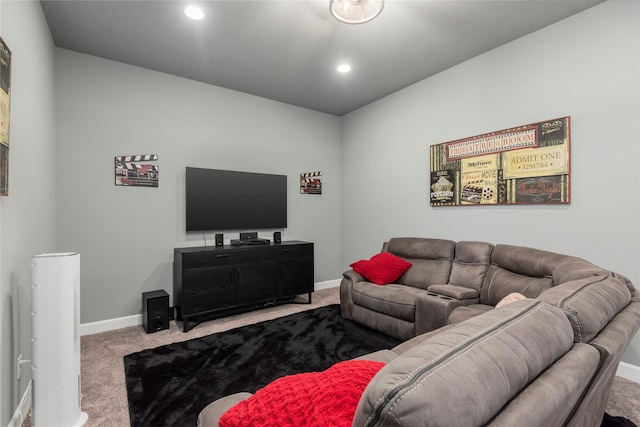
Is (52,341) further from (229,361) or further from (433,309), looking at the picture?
(433,309)

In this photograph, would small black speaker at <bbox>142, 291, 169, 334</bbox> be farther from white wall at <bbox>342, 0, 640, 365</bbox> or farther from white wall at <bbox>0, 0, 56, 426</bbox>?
white wall at <bbox>342, 0, 640, 365</bbox>

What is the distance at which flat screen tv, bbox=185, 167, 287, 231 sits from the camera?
11.7 feet

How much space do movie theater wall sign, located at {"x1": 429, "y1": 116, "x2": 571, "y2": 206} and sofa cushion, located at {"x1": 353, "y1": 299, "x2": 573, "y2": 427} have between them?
2382 millimetres

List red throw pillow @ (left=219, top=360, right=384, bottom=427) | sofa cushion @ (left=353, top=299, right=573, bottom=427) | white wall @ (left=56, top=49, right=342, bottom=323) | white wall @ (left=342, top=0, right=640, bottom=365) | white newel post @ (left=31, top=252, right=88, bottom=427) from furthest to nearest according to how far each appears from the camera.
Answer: white wall @ (left=56, top=49, right=342, bottom=323) → white wall @ (left=342, top=0, right=640, bottom=365) → white newel post @ (left=31, top=252, right=88, bottom=427) → red throw pillow @ (left=219, top=360, right=384, bottom=427) → sofa cushion @ (left=353, top=299, right=573, bottom=427)

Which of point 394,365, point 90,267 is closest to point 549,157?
point 394,365

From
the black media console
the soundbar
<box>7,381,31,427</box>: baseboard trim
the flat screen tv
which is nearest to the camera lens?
<box>7,381,31,427</box>: baseboard trim

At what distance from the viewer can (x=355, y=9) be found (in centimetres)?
216

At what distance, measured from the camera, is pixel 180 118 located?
11.7ft

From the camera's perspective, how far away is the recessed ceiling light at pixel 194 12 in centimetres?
236

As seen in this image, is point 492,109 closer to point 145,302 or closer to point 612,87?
point 612,87

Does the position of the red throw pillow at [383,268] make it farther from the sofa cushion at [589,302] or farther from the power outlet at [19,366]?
the power outlet at [19,366]

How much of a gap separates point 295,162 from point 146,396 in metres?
3.30

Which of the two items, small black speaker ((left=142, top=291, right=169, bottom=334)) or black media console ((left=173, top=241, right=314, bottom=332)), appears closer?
small black speaker ((left=142, top=291, right=169, bottom=334))

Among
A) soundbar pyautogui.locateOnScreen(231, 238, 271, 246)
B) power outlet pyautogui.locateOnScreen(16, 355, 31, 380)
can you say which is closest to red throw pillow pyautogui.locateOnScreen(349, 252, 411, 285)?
soundbar pyautogui.locateOnScreen(231, 238, 271, 246)
